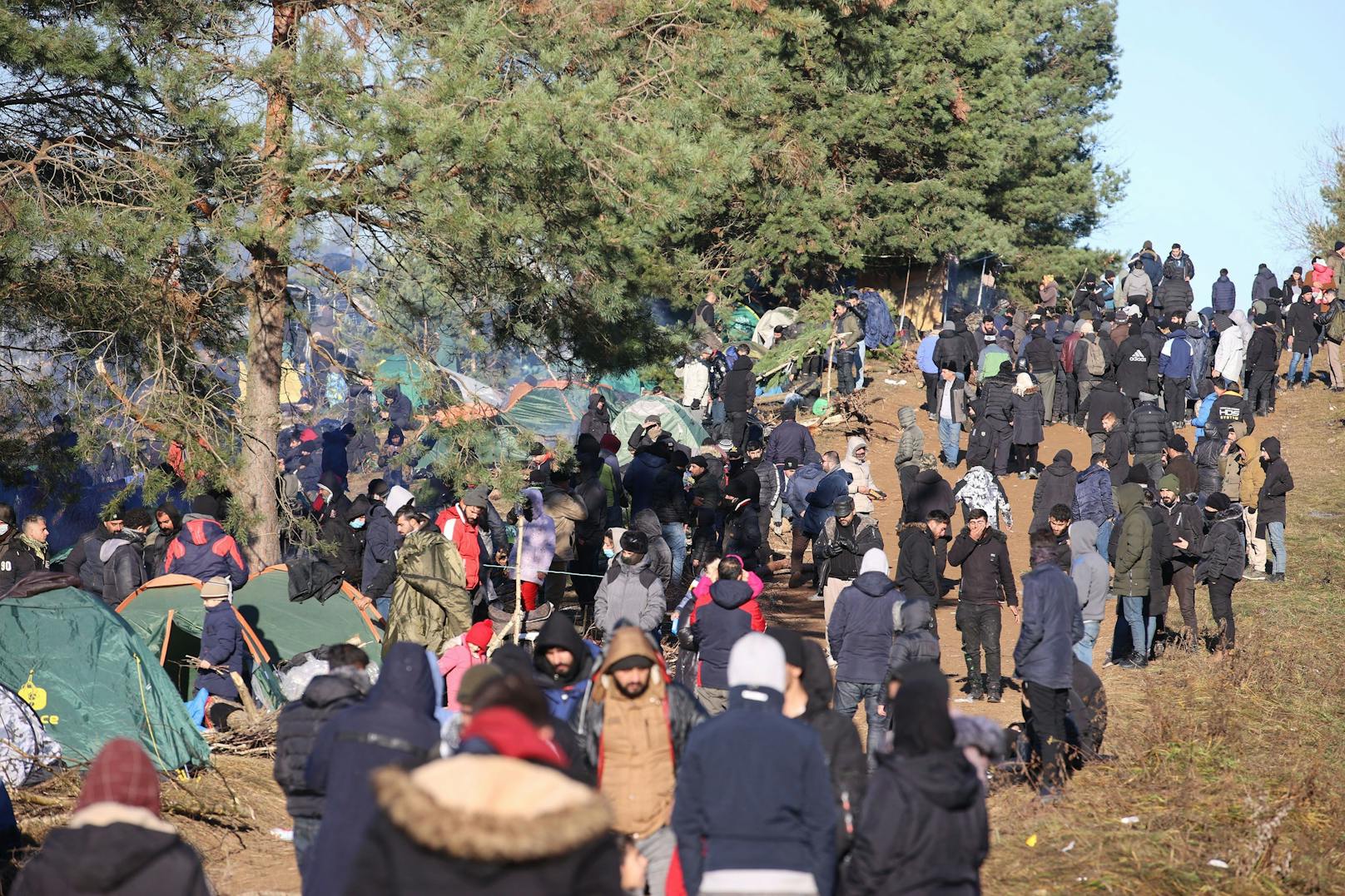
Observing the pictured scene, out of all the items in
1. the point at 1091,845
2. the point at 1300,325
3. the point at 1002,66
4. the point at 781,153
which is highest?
the point at 1002,66

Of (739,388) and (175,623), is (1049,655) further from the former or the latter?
(739,388)

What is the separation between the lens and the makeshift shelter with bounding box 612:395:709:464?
22.0 metres

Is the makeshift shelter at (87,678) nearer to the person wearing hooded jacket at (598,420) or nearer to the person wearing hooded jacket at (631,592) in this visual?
the person wearing hooded jacket at (631,592)

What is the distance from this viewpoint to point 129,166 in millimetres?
11539

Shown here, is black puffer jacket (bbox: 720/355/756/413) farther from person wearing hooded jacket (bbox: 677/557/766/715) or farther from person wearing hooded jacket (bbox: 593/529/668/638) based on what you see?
person wearing hooded jacket (bbox: 677/557/766/715)

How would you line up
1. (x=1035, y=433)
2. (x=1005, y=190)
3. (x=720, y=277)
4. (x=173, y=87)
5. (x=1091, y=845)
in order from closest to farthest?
1. (x=1091, y=845)
2. (x=173, y=87)
3. (x=1035, y=433)
4. (x=720, y=277)
5. (x=1005, y=190)

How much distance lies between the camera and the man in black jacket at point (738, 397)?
2167 centimetres

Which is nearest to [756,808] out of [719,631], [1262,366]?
[719,631]

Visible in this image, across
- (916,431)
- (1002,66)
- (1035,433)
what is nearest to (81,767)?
(916,431)

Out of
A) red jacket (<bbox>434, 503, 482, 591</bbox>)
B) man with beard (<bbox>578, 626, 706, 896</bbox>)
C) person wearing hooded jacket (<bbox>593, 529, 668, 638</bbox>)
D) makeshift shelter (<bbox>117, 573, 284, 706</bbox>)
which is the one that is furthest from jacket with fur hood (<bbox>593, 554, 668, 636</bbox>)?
man with beard (<bbox>578, 626, 706, 896</bbox>)

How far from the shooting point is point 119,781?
4258mm

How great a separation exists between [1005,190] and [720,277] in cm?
955

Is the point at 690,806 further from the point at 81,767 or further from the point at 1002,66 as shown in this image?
the point at 1002,66

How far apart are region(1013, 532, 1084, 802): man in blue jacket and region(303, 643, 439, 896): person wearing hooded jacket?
4742 mm
